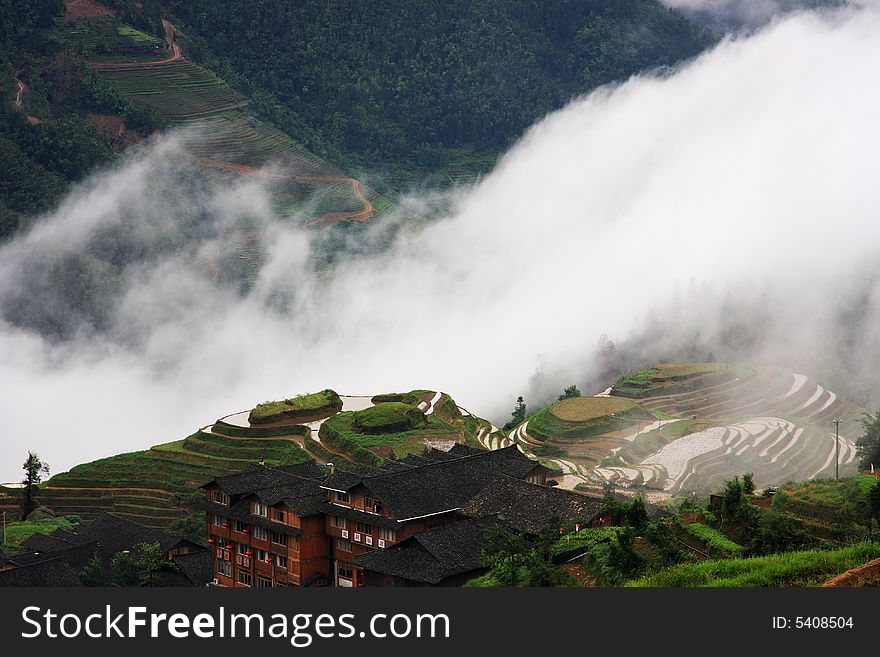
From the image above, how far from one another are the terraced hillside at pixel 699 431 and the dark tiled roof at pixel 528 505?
12.7m

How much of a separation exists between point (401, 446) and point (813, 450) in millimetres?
14127

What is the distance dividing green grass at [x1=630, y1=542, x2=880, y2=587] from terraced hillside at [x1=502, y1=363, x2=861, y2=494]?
71.8 feet

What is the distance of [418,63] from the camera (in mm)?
111125

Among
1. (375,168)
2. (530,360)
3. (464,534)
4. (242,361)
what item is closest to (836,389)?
(530,360)

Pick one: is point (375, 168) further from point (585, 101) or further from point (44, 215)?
point (44, 215)

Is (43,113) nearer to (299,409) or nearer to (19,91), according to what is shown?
(19,91)

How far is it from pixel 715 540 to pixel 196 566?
18344 mm

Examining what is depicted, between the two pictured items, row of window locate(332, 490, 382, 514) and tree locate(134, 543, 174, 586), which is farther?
tree locate(134, 543, 174, 586)

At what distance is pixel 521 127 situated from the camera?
112375 millimetres

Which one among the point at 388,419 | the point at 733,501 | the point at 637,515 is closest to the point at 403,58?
the point at 388,419

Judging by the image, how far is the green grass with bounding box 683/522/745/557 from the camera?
73.0 feet

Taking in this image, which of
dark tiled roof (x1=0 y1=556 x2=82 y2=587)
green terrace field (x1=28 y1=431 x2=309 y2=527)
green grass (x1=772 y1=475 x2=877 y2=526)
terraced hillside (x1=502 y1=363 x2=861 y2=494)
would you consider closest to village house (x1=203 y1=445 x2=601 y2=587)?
dark tiled roof (x1=0 y1=556 x2=82 y2=587)

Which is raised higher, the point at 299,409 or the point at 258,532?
the point at 299,409

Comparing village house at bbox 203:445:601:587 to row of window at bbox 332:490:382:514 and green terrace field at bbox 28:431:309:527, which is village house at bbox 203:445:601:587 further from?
green terrace field at bbox 28:431:309:527
